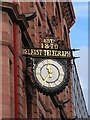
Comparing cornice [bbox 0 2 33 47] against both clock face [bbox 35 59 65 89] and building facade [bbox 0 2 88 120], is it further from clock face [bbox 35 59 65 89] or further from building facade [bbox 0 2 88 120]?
clock face [bbox 35 59 65 89]

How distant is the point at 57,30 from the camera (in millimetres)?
67812

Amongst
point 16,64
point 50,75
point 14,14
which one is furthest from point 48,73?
point 14,14

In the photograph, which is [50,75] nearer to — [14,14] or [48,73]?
[48,73]

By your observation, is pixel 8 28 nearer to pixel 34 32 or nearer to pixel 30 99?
pixel 30 99

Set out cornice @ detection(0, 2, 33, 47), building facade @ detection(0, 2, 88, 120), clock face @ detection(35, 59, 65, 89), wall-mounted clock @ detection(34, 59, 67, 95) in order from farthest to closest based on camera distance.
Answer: clock face @ detection(35, 59, 65, 89), wall-mounted clock @ detection(34, 59, 67, 95), cornice @ detection(0, 2, 33, 47), building facade @ detection(0, 2, 88, 120)

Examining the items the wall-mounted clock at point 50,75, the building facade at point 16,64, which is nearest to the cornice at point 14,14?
the building facade at point 16,64

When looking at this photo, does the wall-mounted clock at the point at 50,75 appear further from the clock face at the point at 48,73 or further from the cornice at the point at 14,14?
the cornice at the point at 14,14

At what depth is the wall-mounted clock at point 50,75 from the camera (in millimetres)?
32047

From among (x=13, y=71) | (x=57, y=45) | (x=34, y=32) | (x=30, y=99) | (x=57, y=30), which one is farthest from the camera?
(x=57, y=30)

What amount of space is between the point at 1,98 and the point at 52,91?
4.70 metres

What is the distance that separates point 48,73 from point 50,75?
0.50m

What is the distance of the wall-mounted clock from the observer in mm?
32047

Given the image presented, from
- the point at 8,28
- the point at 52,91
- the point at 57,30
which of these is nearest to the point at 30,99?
the point at 52,91

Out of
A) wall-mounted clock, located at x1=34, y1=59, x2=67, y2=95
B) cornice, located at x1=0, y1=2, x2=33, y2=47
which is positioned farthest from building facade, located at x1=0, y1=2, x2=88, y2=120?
wall-mounted clock, located at x1=34, y1=59, x2=67, y2=95
